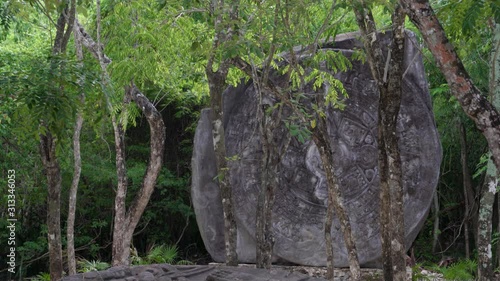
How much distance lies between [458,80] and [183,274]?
7.49ft

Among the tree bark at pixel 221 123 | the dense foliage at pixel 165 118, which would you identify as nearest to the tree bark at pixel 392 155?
the dense foliage at pixel 165 118

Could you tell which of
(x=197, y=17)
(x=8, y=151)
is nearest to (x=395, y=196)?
(x=197, y=17)

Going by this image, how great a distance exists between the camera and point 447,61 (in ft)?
14.1

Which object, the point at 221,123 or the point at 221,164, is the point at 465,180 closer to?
the point at 221,164

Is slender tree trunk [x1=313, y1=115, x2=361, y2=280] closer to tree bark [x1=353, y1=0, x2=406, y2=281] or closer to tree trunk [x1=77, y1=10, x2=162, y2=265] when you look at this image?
tree bark [x1=353, y1=0, x2=406, y2=281]

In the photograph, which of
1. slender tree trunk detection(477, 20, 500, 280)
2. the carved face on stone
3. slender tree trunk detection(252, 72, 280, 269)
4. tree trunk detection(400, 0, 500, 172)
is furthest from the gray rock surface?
the carved face on stone

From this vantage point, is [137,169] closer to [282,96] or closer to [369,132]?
[369,132]

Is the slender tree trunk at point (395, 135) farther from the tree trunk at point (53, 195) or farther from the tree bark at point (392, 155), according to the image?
the tree trunk at point (53, 195)

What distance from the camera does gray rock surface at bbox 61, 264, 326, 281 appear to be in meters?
4.87

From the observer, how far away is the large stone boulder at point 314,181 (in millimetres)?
8586

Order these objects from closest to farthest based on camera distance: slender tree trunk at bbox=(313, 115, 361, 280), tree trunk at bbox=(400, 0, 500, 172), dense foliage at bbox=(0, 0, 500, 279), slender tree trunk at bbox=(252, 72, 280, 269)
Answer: tree trunk at bbox=(400, 0, 500, 172), slender tree trunk at bbox=(313, 115, 361, 280), slender tree trunk at bbox=(252, 72, 280, 269), dense foliage at bbox=(0, 0, 500, 279)

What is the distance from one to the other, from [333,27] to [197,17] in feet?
4.32

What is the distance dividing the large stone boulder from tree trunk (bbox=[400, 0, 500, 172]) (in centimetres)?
420

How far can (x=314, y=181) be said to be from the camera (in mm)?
8805
